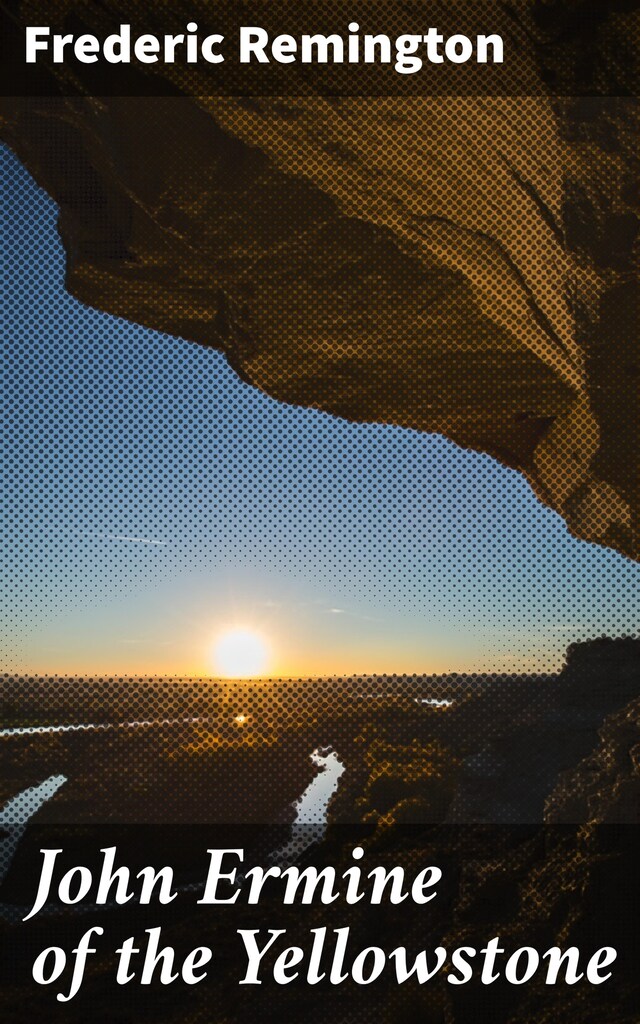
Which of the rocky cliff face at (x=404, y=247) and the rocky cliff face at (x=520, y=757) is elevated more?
the rocky cliff face at (x=404, y=247)

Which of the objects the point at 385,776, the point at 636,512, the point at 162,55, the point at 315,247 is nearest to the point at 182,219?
the point at 315,247

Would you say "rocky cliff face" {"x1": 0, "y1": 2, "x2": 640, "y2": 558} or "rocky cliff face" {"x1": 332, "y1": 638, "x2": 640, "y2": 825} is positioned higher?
"rocky cliff face" {"x1": 0, "y1": 2, "x2": 640, "y2": 558}

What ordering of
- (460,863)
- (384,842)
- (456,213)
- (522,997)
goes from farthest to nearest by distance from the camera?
(384,842) < (460,863) < (522,997) < (456,213)

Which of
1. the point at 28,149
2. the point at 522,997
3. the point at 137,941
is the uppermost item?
the point at 28,149

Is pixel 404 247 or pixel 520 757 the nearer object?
pixel 404 247

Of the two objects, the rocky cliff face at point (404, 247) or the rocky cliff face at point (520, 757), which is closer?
the rocky cliff face at point (404, 247)

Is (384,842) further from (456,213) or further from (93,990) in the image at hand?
(456,213)

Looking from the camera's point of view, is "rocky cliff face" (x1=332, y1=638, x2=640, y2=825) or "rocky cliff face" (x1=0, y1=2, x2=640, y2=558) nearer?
"rocky cliff face" (x1=0, y1=2, x2=640, y2=558)

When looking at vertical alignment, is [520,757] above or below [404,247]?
below
